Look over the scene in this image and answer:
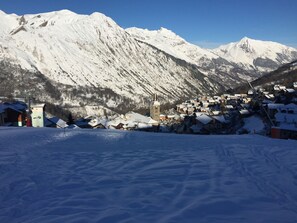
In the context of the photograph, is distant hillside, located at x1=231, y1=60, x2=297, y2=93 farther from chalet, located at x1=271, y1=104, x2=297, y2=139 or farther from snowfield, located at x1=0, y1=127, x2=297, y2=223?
snowfield, located at x1=0, y1=127, x2=297, y2=223

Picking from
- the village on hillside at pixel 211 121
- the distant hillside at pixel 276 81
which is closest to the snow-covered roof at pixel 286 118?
the village on hillside at pixel 211 121

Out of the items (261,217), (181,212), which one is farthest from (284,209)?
(181,212)

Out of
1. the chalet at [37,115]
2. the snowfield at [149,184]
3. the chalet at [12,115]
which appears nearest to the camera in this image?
the snowfield at [149,184]

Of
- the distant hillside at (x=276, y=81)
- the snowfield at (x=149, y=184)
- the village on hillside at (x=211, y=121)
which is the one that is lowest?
the snowfield at (x=149, y=184)

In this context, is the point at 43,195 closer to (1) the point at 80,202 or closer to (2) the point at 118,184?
(1) the point at 80,202

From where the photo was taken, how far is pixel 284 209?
676 cm

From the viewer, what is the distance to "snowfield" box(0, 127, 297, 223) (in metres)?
6.62

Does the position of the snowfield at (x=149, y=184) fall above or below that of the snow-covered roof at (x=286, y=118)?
below

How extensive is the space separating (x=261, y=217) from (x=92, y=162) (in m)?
Answer: 6.74

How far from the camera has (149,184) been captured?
870 centimetres

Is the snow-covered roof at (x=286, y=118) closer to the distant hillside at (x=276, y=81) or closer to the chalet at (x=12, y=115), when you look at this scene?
the chalet at (x=12, y=115)

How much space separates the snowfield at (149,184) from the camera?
662 centimetres

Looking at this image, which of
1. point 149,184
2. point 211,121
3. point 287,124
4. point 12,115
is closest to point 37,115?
point 12,115

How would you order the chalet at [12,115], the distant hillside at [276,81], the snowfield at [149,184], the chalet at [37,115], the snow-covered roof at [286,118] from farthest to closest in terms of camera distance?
the distant hillside at [276,81]
the chalet at [12,115]
the snow-covered roof at [286,118]
the chalet at [37,115]
the snowfield at [149,184]
